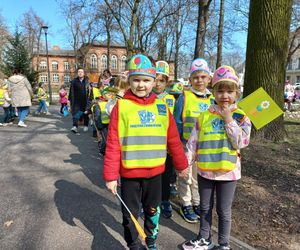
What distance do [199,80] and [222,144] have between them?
993mm

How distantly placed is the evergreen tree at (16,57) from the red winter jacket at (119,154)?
723 inches

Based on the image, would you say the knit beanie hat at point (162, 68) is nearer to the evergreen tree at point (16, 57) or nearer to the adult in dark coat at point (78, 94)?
the adult in dark coat at point (78, 94)

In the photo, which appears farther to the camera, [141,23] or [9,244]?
[141,23]

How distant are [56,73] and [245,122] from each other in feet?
243

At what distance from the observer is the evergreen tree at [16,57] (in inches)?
732

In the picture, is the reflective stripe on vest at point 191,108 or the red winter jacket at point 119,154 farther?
the reflective stripe on vest at point 191,108

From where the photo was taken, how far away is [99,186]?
4.36 metres

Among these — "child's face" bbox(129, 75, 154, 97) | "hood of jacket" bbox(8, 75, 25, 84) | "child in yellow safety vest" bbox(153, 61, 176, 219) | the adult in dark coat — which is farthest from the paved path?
"hood of jacket" bbox(8, 75, 25, 84)

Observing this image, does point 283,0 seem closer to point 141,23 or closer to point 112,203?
point 112,203

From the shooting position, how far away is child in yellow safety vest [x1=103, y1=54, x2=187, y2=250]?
2408mm

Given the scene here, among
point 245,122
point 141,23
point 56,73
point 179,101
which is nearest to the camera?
point 245,122

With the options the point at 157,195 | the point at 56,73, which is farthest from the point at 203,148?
the point at 56,73

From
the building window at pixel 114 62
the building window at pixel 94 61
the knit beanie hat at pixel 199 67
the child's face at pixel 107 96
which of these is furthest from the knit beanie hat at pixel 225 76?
the building window at pixel 114 62

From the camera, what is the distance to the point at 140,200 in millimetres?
2668
